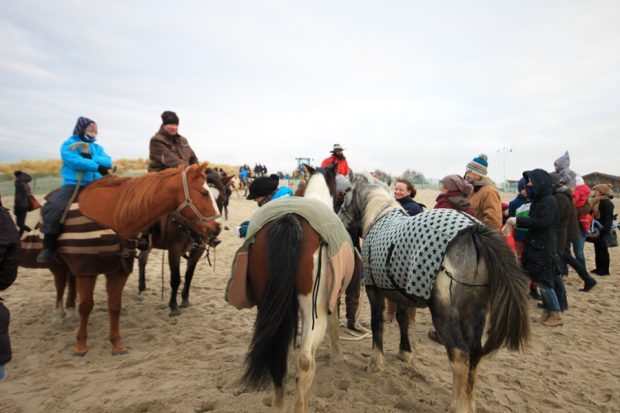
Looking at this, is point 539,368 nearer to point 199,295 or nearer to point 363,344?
point 363,344

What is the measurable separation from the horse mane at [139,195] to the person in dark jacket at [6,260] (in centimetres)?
122

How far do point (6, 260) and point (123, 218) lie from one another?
4.31 ft

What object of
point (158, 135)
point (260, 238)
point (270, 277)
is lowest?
point (270, 277)

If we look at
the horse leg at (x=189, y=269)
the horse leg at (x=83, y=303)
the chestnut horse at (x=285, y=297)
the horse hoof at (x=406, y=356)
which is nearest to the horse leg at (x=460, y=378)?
the chestnut horse at (x=285, y=297)

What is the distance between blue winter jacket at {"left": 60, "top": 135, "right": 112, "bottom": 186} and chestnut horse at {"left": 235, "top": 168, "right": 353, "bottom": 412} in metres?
2.44

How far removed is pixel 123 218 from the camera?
3.53 metres

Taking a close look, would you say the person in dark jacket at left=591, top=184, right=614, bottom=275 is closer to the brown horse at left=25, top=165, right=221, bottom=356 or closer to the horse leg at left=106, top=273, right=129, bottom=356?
the brown horse at left=25, top=165, right=221, bottom=356

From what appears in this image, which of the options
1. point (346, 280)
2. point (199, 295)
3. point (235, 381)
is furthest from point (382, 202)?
point (199, 295)

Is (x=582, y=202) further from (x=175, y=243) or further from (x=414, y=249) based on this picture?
(x=175, y=243)

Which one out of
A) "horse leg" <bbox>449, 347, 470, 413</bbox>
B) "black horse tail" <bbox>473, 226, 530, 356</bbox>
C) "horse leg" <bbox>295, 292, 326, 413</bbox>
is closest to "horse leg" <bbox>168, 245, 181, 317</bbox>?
"horse leg" <bbox>295, 292, 326, 413</bbox>

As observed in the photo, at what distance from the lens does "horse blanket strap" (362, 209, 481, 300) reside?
2.52m

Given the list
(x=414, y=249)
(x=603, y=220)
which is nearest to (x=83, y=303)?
(x=414, y=249)

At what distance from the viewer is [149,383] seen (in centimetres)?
309

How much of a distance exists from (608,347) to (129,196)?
238 inches
